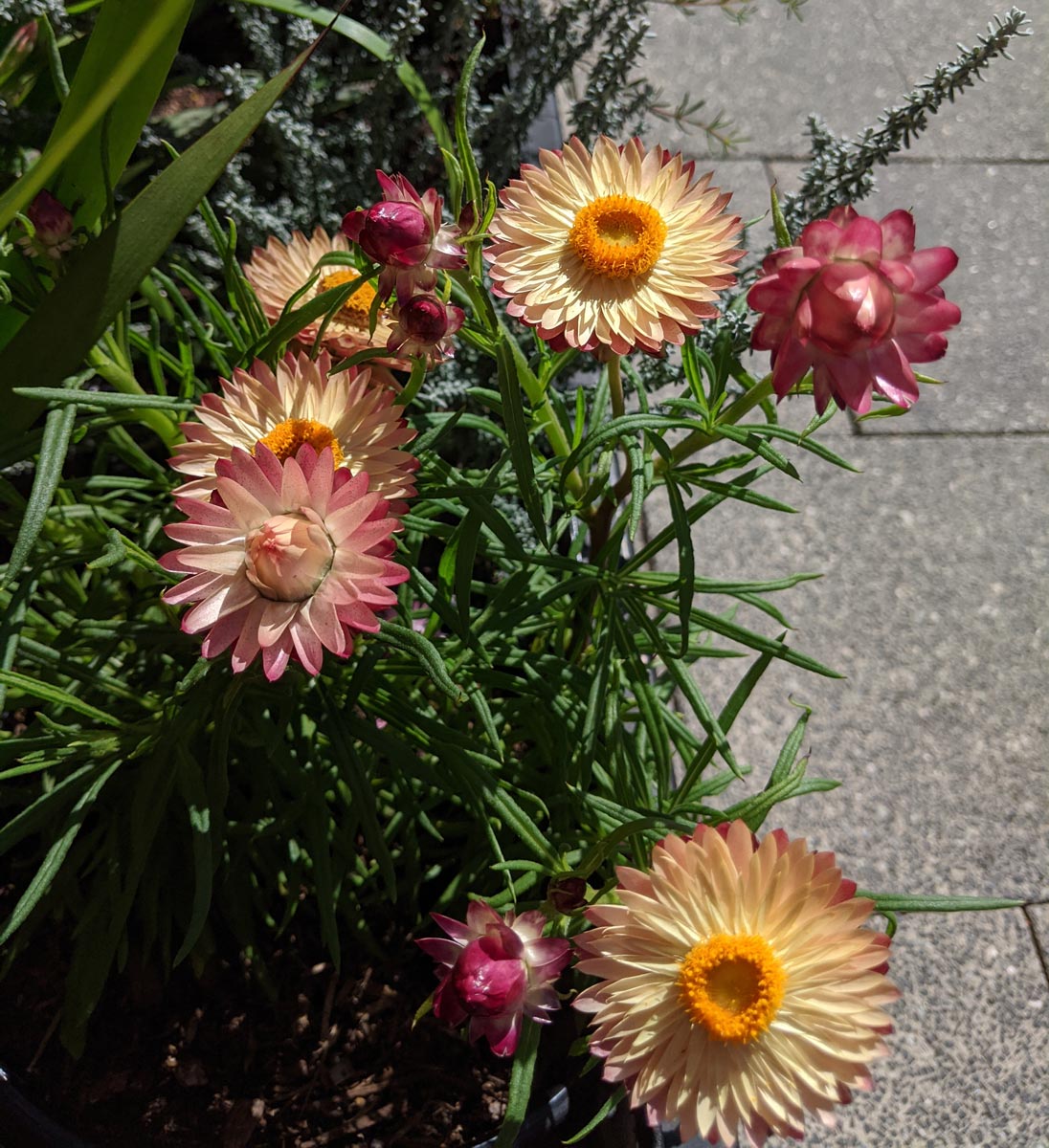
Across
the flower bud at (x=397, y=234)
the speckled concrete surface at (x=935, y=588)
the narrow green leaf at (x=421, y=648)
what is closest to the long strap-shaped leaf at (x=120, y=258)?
the flower bud at (x=397, y=234)

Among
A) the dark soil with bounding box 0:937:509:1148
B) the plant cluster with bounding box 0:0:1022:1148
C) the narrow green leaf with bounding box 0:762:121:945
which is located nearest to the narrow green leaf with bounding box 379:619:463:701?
the plant cluster with bounding box 0:0:1022:1148

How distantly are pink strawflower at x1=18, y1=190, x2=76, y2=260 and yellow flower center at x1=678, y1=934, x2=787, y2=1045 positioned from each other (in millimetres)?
560

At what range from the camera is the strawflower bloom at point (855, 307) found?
45 centimetres

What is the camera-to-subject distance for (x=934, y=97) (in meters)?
0.78

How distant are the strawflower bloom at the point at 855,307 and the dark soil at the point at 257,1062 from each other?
0.62 metres

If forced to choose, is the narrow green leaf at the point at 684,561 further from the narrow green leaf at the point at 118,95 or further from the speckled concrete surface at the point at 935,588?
the speckled concrete surface at the point at 935,588

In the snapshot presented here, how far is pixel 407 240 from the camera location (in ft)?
1.74

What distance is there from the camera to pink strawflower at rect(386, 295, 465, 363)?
542 millimetres

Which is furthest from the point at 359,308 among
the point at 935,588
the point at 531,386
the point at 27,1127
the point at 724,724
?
the point at 935,588

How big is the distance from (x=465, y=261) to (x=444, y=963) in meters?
0.39

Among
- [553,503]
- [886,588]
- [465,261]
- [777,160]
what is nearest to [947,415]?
[886,588]

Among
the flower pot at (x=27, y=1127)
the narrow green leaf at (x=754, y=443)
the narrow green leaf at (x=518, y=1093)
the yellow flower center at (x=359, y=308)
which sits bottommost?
the flower pot at (x=27, y=1127)

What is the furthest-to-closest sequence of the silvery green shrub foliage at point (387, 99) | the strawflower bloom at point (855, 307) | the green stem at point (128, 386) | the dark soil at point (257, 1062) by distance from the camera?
the silvery green shrub foliage at point (387, 99), the dark soil at point (257, 1062), the green stem at point (128, 386), the strawflower bloom at point (855, 307)

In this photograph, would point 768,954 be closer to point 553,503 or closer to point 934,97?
point 553,503
